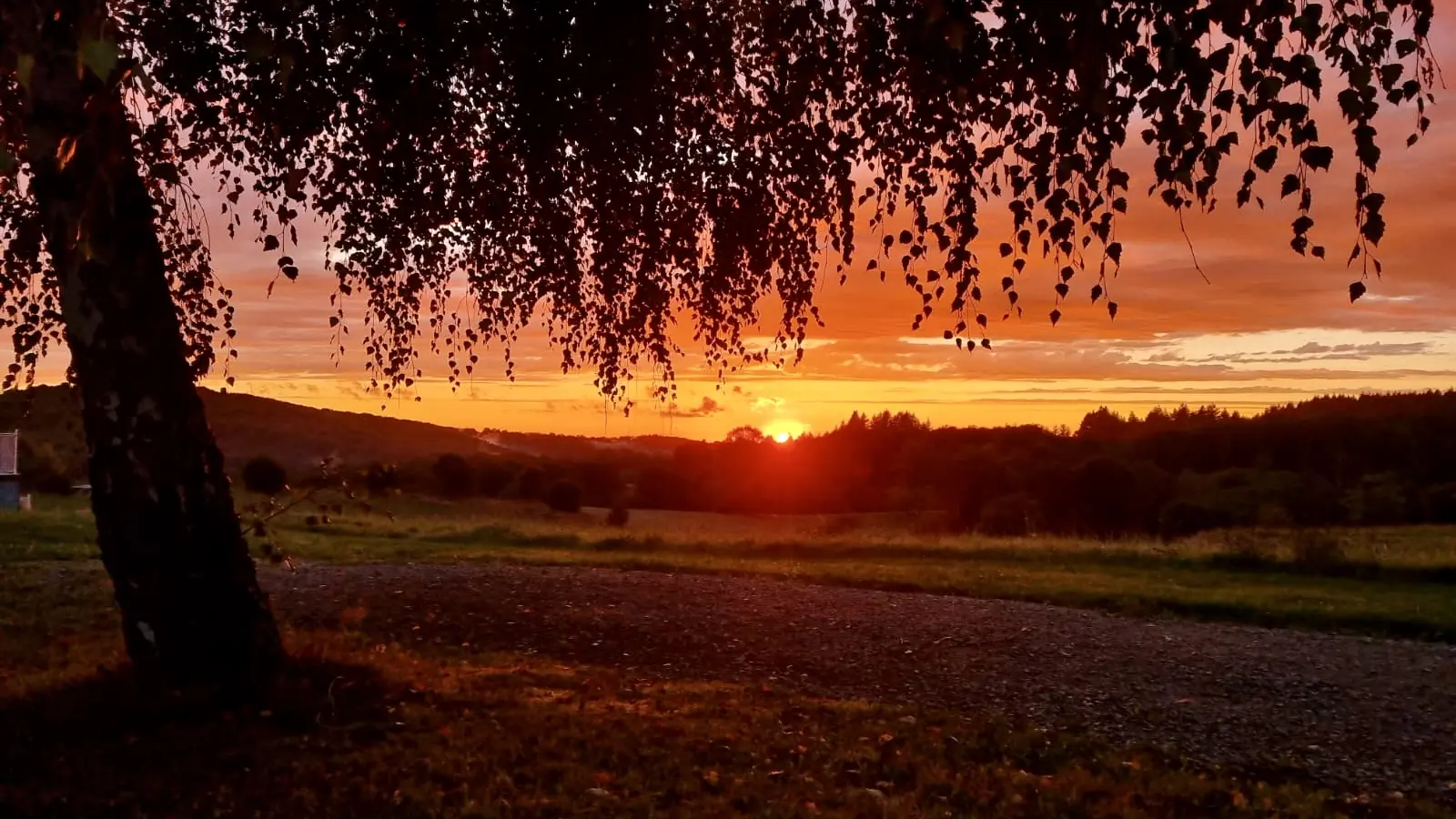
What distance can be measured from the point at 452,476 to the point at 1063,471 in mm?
24392

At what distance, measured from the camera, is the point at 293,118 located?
5.95m

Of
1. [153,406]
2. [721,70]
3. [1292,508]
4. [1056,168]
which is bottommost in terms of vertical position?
[1292,508]

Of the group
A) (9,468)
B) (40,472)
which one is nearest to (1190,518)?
(9,468)

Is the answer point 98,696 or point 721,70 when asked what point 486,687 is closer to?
point 98,696

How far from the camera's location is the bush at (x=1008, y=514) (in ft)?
117

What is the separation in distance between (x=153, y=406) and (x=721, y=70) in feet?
13.2

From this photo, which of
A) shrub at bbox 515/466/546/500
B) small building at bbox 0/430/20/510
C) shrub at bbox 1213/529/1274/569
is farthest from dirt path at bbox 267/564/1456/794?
shrub at bbox 515/466/546/500

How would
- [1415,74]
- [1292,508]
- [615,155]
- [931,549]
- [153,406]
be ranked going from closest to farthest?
[1415,74] < [153,406] < [615,155] < [931,549] < [1292,508]

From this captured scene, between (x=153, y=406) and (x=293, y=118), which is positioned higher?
(x=293, y=118)

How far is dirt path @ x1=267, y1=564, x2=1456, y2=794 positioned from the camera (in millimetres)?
7133

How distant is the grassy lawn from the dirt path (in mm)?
891

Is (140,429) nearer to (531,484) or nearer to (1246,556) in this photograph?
(1246,556)

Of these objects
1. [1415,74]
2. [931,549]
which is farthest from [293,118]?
[931,549]

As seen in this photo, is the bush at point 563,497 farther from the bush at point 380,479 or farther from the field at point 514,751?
the bush at point 380,479
